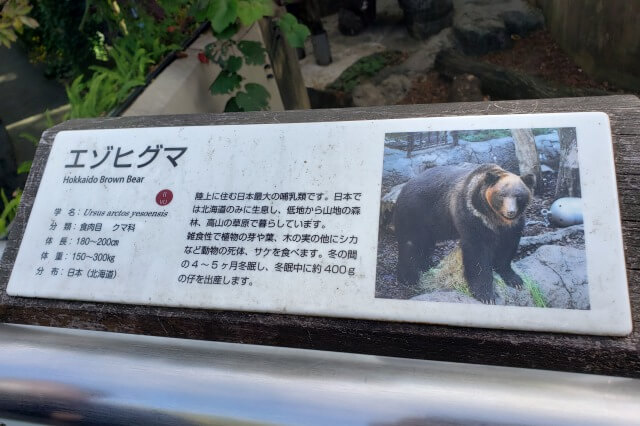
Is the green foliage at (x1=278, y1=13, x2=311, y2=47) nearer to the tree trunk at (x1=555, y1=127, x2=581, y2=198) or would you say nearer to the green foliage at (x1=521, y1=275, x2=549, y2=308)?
the tree trunk at (x1=555, y1=127, x2=581, y2=198)

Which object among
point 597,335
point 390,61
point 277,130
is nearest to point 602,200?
point 597,335

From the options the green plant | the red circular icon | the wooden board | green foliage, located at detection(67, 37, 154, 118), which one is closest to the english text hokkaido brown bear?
the wooden board

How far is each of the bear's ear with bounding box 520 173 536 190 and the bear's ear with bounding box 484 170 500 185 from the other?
0.05 metres

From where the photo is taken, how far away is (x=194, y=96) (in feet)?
8.89

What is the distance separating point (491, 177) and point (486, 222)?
11 centimetres

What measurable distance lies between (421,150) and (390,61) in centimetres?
451

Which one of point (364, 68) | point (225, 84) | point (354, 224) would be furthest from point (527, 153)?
point (364, 68)

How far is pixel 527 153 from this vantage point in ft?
3.32

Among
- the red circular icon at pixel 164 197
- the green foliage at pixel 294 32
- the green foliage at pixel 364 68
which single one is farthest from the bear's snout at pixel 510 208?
the green foliage at pixel 364 68

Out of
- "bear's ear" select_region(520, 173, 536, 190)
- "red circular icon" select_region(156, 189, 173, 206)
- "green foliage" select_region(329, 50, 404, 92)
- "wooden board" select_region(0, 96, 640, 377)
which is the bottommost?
"green foliage" select_region(329, 50, 404, 92)

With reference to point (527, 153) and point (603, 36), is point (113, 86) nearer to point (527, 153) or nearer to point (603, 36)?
point (527, 153)

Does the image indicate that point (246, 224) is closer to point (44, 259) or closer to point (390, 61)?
point (44, 259)

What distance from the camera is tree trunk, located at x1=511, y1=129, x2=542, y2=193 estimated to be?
991 mm

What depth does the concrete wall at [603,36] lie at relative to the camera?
3736mm
